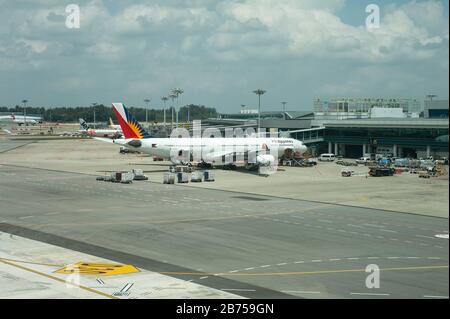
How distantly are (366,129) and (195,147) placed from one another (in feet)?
157

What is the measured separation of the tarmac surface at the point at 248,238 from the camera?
3184 centimetres

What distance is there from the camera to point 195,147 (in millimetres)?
98250

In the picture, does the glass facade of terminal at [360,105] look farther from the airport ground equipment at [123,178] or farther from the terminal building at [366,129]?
the airport ground equipment at [123,178]

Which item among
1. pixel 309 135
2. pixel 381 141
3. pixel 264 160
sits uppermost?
pixel 309 135

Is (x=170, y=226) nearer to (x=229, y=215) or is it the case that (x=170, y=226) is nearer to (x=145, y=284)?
(x=229, y=215)

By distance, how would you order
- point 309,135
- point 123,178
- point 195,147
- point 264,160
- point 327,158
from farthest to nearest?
1. point 309,135
2. point 327,158
3. point 195,147
4. point 264,160
5. point 123,178

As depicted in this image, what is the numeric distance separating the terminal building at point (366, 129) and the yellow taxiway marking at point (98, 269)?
71054mm

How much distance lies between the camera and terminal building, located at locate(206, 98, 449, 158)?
380 feet

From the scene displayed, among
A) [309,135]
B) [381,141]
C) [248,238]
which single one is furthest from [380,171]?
[248,238]

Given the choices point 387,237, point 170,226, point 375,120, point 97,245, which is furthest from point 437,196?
point 375,120

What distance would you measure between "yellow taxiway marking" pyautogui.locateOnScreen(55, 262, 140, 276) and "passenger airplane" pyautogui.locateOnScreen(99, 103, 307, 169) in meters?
59.7

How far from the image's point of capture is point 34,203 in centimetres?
6234

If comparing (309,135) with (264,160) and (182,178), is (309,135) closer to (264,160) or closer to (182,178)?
(264,160)

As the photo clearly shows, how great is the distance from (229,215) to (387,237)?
1574 cm
